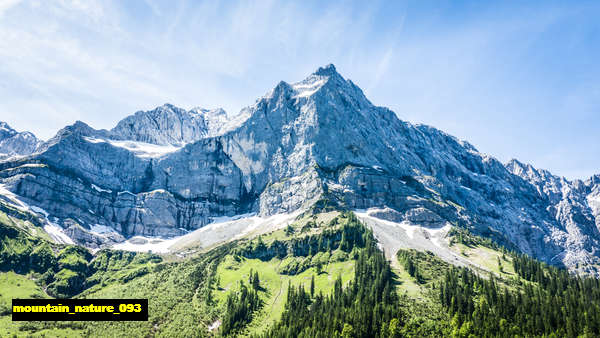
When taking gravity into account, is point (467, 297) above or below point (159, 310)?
above

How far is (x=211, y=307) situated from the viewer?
182 metres

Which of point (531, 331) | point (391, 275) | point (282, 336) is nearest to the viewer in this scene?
point (531, 331)

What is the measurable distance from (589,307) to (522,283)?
179 feet

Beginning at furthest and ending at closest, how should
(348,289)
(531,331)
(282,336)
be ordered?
(348,289) → (282,336) → (531,331)

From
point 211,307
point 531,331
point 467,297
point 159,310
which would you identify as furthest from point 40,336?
point 531,331

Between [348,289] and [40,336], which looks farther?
[348,289]

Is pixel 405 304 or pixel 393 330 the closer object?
pixel 393 330

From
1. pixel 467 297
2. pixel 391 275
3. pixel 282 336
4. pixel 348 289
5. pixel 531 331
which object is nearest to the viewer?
pixel 531 331

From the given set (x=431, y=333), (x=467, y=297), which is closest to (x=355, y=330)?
(x=431, y=333)

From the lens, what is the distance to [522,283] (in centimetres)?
19000

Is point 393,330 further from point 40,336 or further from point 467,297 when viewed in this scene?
point 40,336

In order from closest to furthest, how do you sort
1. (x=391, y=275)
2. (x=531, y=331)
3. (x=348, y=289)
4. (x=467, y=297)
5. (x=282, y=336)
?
1. (x=531, y=331)
2. (x=282, y=336)
3. (x=467, y=297)
4. (x=348, y=289)
5. (x=391, y=275)

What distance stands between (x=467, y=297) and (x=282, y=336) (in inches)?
2822

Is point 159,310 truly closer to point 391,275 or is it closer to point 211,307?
point 211,307
